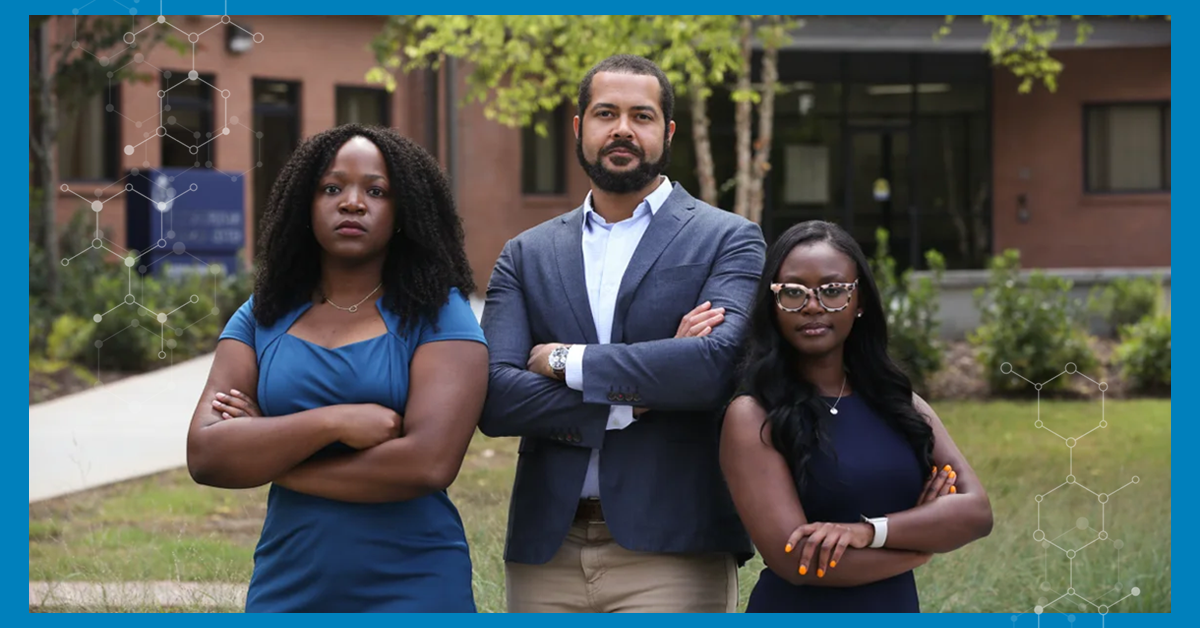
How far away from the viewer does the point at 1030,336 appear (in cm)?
1167

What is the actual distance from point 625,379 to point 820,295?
53cm

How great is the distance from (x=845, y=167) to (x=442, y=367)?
58.8ft

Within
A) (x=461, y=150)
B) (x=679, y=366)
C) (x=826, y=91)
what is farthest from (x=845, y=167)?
A: (x=679, y=366)

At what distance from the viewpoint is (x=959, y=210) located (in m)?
21.0

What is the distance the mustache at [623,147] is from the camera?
3.41m

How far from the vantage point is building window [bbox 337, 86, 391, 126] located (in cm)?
1847

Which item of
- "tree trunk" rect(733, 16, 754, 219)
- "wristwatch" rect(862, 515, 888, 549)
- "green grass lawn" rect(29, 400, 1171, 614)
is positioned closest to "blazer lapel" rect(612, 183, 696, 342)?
"wristwatch" rect(862, 515, 888, 549)

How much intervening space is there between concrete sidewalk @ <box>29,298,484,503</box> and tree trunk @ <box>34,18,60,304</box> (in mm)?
1672

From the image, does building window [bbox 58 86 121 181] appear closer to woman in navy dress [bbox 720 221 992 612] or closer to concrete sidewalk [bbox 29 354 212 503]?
concrete sidewalk [bbox 29 354 212 503]

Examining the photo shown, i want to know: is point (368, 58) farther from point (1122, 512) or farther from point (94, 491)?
point (1122, 512)

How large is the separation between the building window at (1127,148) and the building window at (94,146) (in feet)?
44.7

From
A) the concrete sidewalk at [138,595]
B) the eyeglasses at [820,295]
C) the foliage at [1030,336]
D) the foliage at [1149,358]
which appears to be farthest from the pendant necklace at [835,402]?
the foliage at [1149,358]

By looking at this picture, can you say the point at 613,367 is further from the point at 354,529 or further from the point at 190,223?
the point at 190,223
